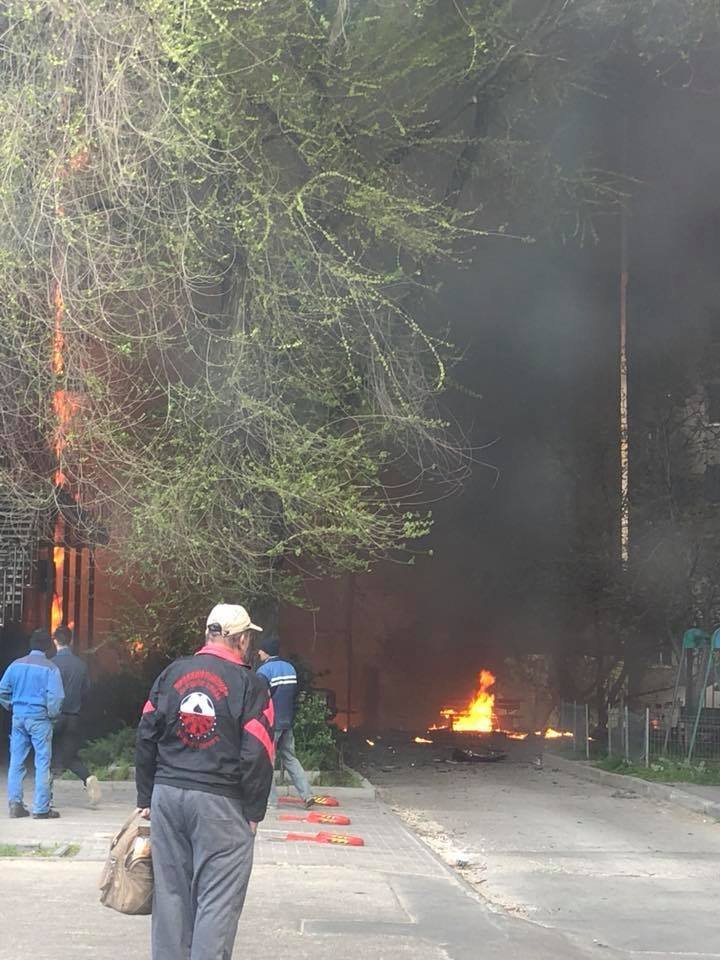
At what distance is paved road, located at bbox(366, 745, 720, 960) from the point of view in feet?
24.0

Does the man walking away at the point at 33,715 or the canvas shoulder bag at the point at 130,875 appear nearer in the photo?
the canvas shoulder bag at the point at 130,875

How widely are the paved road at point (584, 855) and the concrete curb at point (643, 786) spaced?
190 mm

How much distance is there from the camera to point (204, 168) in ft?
33.7

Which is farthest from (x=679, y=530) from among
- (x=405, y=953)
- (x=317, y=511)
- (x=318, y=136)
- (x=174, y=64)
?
(x=405, y=953)

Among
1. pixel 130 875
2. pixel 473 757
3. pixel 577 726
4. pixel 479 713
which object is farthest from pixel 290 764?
pixel 479 713

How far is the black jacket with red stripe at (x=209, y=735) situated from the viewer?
182 inches

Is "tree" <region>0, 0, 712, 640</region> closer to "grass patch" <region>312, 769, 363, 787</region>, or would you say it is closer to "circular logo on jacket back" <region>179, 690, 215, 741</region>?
"grass patch" <region>312, 769, 363, 787</region>

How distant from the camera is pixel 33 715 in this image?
1017cm

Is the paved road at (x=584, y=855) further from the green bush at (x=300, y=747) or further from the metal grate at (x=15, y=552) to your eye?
the metal grate at (x=15, y=552)

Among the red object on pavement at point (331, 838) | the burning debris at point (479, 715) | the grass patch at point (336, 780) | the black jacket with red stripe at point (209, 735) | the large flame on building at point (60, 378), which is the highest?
the large flame on building at point (60, 378)

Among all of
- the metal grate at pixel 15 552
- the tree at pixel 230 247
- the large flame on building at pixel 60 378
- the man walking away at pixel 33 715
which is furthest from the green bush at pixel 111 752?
the man walking away at pixel 33 715

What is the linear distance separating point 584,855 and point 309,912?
161 inches

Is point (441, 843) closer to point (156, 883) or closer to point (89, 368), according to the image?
point (89, 368)

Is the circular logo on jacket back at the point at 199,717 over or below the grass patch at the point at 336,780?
over
